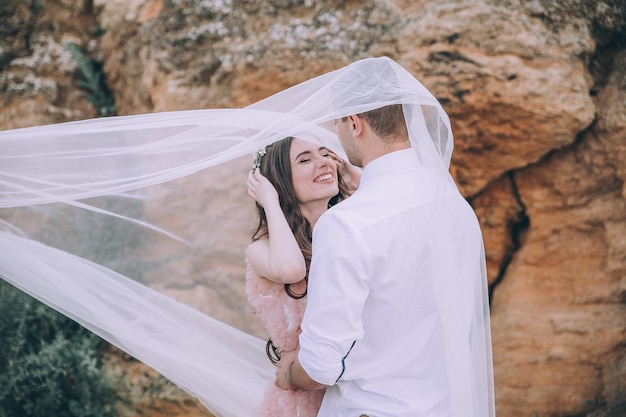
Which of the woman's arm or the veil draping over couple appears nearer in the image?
the veil draping over couple

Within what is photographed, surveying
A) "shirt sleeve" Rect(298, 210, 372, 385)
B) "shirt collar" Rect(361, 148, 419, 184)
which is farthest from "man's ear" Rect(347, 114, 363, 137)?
"shirt sleeve" Rect(298, 210, 372, 385)

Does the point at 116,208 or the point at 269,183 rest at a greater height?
the point at 269,183

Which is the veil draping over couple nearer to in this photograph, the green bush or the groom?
the groom

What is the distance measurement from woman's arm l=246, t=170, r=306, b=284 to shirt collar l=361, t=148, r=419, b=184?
535 mm

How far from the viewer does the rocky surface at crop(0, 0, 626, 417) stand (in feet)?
13.3

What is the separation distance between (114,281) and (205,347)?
60cm

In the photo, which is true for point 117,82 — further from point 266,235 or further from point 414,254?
point 414,254

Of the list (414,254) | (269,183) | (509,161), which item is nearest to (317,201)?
(269,183)

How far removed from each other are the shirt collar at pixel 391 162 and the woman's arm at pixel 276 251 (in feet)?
1.75

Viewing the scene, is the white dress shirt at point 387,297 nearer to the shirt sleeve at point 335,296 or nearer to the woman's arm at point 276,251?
the shirt sleeve at point 335,296

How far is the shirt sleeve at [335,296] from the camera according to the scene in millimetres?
2023

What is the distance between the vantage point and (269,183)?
2.86 metres

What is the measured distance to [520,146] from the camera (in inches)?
166

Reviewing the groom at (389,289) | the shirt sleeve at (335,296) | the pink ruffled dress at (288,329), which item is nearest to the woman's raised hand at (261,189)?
the pink ruffled dress at (288,329)
